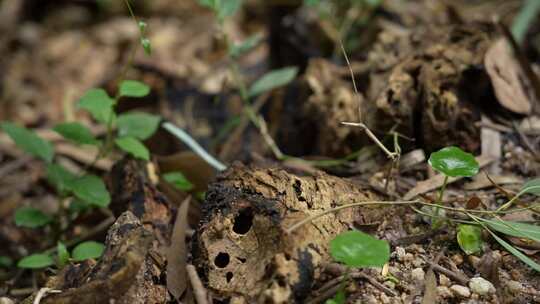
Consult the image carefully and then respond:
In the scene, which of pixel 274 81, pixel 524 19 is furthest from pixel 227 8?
pixel 524 19

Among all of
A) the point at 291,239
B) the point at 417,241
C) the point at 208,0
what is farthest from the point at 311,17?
the point at 291,239

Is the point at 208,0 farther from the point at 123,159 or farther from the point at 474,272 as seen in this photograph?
the point at 474,272

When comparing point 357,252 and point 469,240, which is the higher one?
point 357,252

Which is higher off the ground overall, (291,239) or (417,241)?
(291,239)

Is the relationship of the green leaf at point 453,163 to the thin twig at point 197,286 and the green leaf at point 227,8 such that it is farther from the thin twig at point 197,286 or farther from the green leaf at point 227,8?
the green leaf at point 227,8

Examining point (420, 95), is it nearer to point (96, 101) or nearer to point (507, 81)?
point (507, 81)
